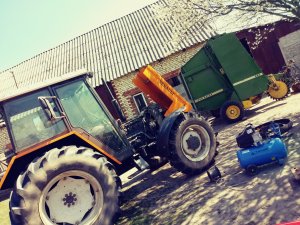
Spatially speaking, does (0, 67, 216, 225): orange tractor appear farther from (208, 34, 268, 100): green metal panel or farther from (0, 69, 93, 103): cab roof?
(208, 34, 268, 100): green metal panel

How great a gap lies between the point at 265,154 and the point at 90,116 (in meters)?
2.76

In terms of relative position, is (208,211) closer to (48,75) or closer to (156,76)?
(156,76)

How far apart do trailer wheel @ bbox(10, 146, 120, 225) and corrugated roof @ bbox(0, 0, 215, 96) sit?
10.8 meters

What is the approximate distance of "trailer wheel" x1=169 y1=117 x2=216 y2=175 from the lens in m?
4.90

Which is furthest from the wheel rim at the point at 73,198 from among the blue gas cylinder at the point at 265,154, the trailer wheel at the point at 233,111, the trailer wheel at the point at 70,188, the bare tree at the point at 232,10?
the trailer wheel at the point at 233,111

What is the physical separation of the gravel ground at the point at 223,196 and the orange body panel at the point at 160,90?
1.32 metres

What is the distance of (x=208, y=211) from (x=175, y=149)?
4.60 feet

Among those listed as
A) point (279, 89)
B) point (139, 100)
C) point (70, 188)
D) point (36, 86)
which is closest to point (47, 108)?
point (36, 86)

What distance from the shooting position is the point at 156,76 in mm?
6113

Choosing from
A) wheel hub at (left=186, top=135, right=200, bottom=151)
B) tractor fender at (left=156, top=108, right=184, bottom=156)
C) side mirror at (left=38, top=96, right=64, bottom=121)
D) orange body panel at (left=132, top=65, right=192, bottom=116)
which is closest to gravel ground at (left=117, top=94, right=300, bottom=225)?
wheel hub at (left=186, top=135, right=200, bottom=151)

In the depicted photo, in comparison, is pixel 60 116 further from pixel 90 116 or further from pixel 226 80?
pixel 226 80

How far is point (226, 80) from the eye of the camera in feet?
28.4

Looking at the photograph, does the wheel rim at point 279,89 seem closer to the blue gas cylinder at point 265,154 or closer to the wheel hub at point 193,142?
the wheel hub at point 193,142

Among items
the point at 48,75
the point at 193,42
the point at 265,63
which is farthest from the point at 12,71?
the point at 265,63
